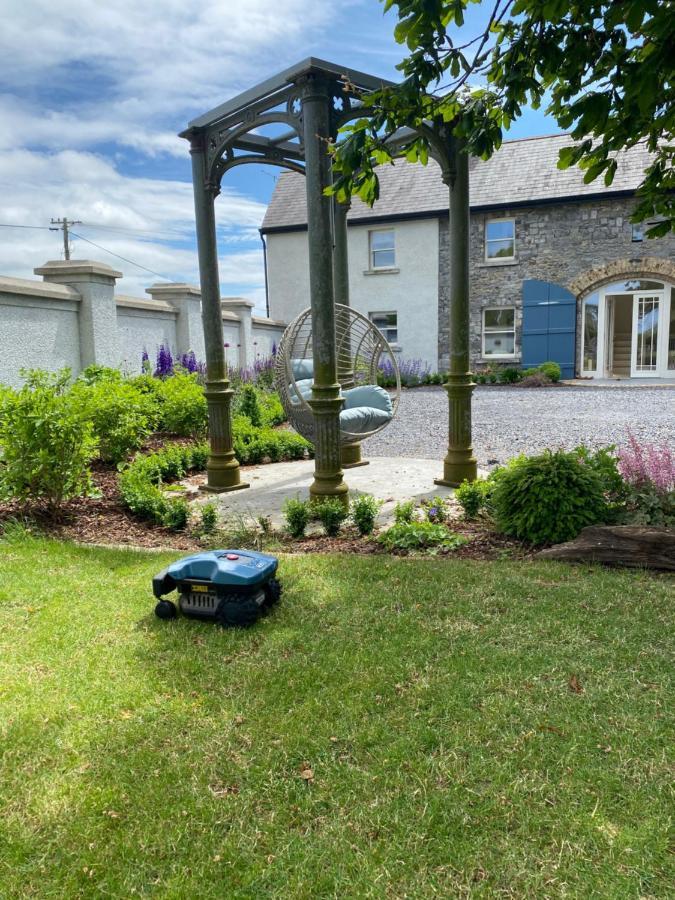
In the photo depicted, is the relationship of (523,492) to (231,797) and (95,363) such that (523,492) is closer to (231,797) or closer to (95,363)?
(231,797)

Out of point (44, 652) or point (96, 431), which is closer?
point (44, 652)

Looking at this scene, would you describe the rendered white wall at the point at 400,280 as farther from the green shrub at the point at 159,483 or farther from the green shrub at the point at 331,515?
the green shrub at the point at 331,515

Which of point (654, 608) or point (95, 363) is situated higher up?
point (95, 363)

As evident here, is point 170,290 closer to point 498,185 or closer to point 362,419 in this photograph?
point 362,419

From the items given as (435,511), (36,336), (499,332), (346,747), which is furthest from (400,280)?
(346,747)

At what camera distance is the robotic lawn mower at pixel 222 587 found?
3.12 metres

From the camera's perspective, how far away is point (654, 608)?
10.6 feet

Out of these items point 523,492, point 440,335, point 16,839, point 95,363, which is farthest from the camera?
point 440,335

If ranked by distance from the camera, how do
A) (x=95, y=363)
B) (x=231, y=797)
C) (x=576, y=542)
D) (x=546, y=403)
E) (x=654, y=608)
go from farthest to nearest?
(x=546, y=403)
(x=95, y=363)
(x=576, y=542)
(x=654, y=608)
(x=231, y=797)

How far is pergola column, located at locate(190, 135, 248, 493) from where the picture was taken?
6.01 m

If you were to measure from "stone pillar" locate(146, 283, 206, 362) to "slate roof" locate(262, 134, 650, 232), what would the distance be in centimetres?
912

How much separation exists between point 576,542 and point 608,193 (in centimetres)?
1642

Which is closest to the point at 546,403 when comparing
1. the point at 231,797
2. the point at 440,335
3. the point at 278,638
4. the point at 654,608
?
the point at 440,335

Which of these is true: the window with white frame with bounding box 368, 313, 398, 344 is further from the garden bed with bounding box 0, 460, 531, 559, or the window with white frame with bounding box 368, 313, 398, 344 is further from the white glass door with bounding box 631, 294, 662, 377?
the garden bed with bounding box 0, 460, 531, 559
